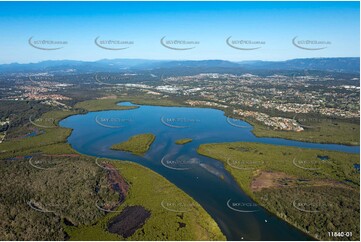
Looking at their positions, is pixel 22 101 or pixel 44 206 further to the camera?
pixel 22 101

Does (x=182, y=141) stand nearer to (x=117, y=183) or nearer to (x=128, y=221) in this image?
(x=117, y=183)

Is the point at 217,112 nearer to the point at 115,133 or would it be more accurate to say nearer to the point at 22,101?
the point at 115,133

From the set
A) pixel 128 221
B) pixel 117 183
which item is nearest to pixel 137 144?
pixel 117 183

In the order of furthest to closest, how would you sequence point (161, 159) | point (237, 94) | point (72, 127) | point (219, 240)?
1. point (237, 94)
2. point (72, 127)
3. point (161, 159)
4. point (219, 240)

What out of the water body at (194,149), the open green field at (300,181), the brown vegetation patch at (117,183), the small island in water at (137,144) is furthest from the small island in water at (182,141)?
the brown vegetation patch at (117,183)

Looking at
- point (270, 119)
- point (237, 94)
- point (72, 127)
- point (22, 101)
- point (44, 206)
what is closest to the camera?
point (44, 206)

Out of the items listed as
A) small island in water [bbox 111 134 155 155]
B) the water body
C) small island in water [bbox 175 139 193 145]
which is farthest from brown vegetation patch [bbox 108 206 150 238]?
small island in water [bbox 175 139 193 145]

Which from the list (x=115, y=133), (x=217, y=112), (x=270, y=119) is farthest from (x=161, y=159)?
(x=217, y=112)

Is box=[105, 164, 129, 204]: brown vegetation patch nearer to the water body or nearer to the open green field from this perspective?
the water body
